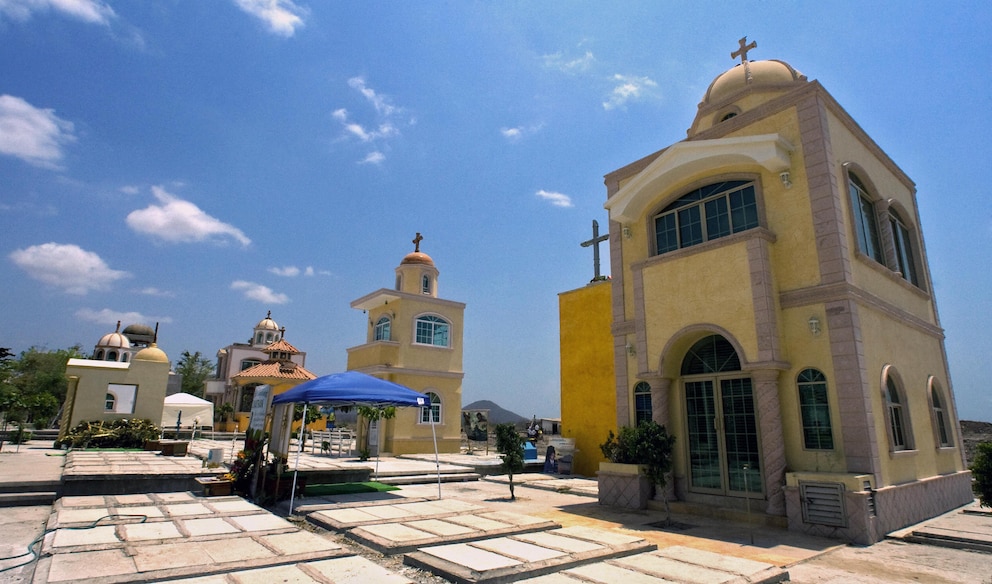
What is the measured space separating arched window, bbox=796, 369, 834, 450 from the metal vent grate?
0.76m

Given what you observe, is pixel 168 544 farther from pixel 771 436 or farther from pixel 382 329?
pixel 382 329

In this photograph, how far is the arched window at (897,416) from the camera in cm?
926

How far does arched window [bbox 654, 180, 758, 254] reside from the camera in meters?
10.3

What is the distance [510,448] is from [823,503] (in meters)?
6.23

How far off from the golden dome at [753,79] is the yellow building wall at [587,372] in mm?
6195

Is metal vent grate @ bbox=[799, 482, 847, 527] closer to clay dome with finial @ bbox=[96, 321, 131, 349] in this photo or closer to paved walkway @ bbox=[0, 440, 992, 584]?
paved walkway @ bbox=[0, 440, 992, 584]

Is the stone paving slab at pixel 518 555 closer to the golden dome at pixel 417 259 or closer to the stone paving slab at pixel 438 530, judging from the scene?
the stone paving slab at pixel 438 530

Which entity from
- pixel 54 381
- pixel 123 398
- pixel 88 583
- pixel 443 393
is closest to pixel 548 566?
pixel 88 583

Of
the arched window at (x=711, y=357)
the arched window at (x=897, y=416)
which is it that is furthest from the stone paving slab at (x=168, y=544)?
the arched window at (x=897, y=416)

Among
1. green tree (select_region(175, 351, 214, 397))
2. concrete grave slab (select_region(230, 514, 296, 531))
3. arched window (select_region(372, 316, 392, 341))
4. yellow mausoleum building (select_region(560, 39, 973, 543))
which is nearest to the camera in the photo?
concrete grave slab (select_region(230, 514, 296, 531))

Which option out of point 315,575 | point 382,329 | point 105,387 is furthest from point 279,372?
point 315,575

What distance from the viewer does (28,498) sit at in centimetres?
951

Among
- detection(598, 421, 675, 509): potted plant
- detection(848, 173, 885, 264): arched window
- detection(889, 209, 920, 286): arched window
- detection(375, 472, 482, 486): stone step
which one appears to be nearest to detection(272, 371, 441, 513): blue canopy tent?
detection(598, 421, 675, 509): potted plant

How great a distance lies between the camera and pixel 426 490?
1242cm
